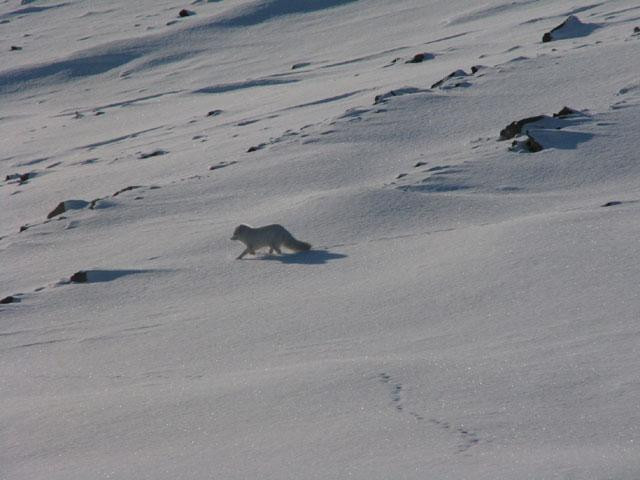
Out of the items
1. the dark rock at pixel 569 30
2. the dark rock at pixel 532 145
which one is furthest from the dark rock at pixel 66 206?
the dark rock at pixel 569 30

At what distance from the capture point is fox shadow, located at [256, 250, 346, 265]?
6.97m

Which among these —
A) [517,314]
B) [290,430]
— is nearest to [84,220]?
[517,314]

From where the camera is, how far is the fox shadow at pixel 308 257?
22.9ft

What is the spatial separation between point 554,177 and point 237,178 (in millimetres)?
2729

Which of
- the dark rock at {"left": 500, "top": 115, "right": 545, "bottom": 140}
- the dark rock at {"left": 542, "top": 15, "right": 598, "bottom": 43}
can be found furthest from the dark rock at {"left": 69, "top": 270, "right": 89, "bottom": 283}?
the dark rock at {"left": 542, "top": 15, "right": 598, "bottom": 43}

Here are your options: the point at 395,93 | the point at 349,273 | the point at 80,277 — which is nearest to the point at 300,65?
the point at 395,93

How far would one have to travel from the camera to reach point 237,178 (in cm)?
931

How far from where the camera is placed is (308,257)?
Result: 7.11 meters

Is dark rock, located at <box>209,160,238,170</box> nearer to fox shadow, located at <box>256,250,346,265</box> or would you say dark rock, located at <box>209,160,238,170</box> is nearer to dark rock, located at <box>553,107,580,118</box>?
fox shadow, located at <box>256,250,346,265</box>

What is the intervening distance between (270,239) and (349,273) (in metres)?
0.83

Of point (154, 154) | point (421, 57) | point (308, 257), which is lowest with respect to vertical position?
point (308, 257)

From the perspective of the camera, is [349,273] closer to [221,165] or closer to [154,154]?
[221,165]

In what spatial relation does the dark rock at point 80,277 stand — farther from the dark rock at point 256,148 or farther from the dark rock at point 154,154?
the dark rock at point 154,154

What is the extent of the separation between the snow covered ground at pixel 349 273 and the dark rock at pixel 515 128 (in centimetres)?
3
